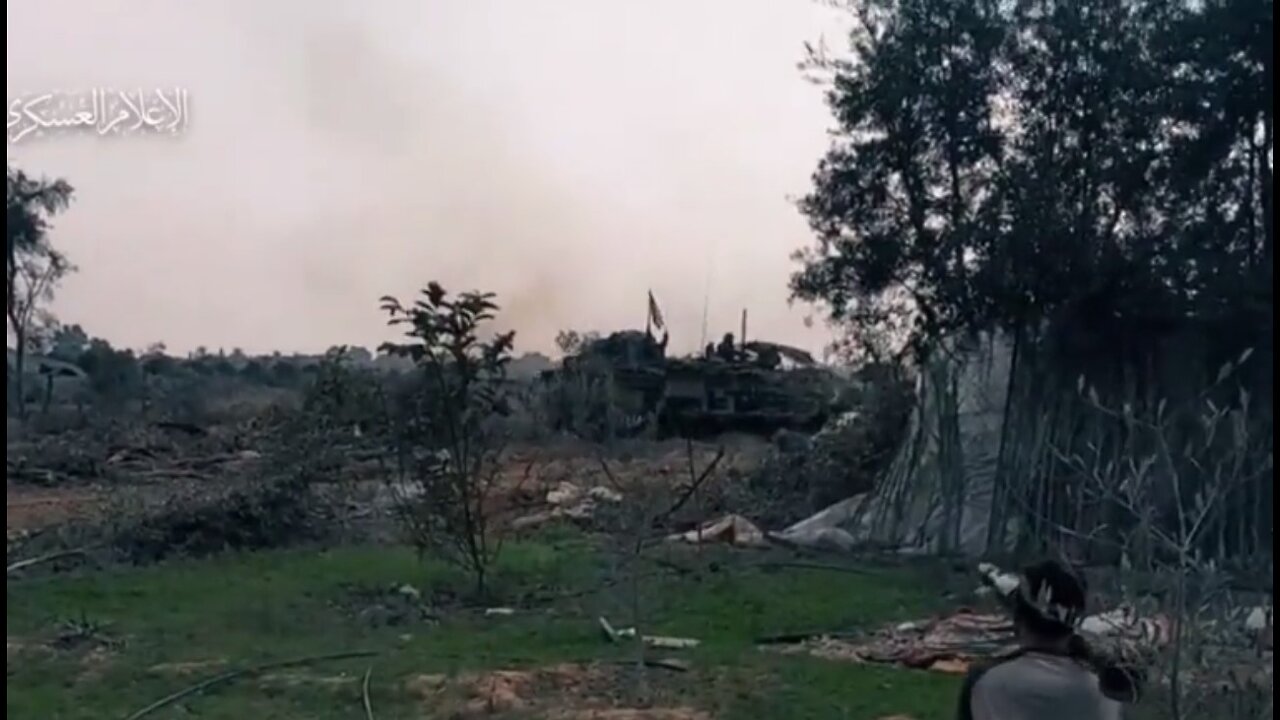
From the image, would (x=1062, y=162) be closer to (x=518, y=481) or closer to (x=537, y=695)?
(x=537, y=695)

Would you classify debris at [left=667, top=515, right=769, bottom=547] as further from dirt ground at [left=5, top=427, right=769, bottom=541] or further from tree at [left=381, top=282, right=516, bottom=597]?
tree at [left=381, top=282, right=516, bottom=597]

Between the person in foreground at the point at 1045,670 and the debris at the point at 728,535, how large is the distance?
10839mm

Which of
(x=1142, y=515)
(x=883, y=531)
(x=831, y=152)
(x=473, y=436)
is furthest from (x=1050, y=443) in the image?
(x=1142, y=515)

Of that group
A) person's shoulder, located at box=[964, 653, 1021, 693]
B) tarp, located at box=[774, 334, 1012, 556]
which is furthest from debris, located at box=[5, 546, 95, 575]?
person's shoulder, located at box=[964, 653, 1021, 693]

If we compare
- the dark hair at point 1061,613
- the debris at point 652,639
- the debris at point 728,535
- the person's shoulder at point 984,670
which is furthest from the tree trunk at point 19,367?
the dark hair at point 1061,613

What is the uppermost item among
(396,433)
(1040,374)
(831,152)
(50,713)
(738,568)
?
(831,152)

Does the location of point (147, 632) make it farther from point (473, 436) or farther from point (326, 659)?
point (473, 436)

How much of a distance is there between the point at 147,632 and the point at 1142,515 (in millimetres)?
6545

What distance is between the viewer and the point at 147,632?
9.66m

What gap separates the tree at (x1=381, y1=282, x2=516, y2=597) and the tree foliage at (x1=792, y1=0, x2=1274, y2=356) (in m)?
4.17

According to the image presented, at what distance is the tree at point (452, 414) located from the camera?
37.1 feet

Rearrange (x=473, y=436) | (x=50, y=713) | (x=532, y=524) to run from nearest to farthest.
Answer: (x=50, y=713) < (x=473, y=436) < (x=532, y=524)

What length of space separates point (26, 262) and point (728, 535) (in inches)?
497

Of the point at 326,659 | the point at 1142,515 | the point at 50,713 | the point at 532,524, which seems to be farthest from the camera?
the point at 532,524
